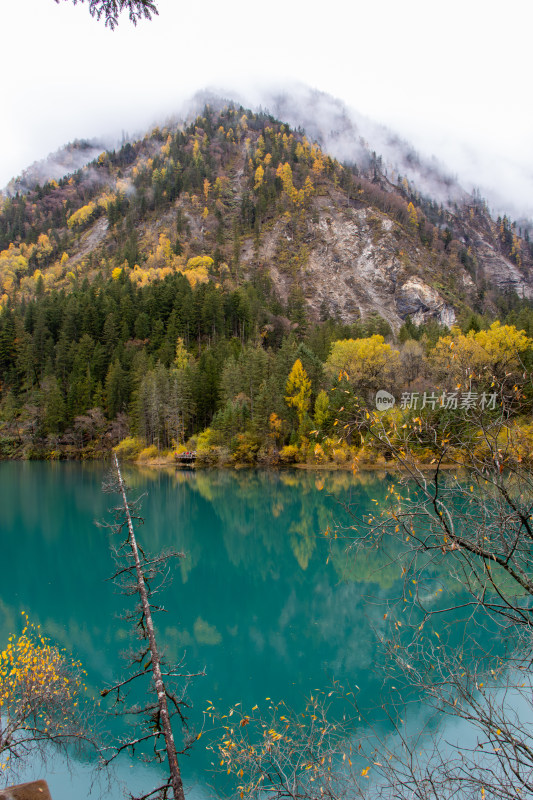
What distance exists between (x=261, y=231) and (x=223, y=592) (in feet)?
329

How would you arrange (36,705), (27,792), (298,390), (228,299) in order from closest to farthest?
(27,792) < (36,705) < (298,390) < (228,299)

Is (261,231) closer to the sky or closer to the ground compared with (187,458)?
closer to the sky

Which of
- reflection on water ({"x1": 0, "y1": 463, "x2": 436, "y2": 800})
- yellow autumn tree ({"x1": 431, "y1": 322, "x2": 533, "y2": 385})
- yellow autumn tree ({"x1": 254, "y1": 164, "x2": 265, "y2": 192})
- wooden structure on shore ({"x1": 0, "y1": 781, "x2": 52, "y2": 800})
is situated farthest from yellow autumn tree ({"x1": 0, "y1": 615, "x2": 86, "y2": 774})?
yellow autumn tree ({"x1": 254, "y1": 164, "x2": 265, "y2": 192})

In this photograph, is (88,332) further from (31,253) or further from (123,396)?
(31,253)

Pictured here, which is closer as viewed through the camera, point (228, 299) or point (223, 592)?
point (223, 592)

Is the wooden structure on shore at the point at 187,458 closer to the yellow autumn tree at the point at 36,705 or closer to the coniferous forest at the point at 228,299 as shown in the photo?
the coniferous forest at the point at 228,299

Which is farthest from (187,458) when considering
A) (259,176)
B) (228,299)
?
(259,176)

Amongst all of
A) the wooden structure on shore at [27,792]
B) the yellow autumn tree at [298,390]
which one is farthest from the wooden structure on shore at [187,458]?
the wooden structure on shore at [27,792]

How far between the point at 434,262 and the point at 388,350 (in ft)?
240

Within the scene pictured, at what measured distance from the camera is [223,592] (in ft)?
54.2

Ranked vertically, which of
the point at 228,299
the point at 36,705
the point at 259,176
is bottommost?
the point at 36,705

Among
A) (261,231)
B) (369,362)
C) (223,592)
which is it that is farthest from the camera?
(261,231)

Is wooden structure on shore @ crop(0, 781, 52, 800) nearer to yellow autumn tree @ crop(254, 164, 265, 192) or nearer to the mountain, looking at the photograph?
the mountain

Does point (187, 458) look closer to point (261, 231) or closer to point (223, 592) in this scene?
point (223, 592)
